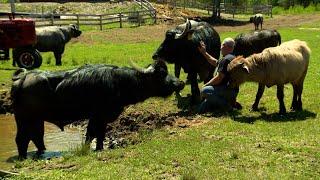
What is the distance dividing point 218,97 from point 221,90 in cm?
20

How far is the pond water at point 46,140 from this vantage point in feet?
35.3

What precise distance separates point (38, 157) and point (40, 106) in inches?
39.0

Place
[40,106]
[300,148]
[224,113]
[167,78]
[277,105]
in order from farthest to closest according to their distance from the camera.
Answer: [277,105] < [224,113] < [167,78] < [40,106] < [300,148]

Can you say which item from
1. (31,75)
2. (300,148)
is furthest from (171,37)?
(300,148)

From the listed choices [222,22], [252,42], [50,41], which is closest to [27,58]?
[50,41]

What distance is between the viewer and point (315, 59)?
71.1ft

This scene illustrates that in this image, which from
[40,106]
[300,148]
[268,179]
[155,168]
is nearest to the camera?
[268,179]

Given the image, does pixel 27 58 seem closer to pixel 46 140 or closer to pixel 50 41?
pixel 50 41

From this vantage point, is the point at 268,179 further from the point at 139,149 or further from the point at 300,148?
the point at 139,149

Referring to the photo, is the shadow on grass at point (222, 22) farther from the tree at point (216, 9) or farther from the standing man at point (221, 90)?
the standing man at point (221, 90)

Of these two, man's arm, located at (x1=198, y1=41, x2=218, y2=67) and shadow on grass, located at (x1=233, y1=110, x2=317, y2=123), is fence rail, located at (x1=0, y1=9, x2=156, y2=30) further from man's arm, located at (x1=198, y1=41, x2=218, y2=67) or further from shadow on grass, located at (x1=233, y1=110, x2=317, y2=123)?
shadow on grass, located at (x1=233, y1=110, x2=317, y2=123)

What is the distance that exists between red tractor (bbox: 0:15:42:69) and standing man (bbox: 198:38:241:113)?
11.3 meters

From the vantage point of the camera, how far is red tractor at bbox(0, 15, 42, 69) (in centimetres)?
2125

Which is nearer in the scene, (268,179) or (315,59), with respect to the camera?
(268,179)
